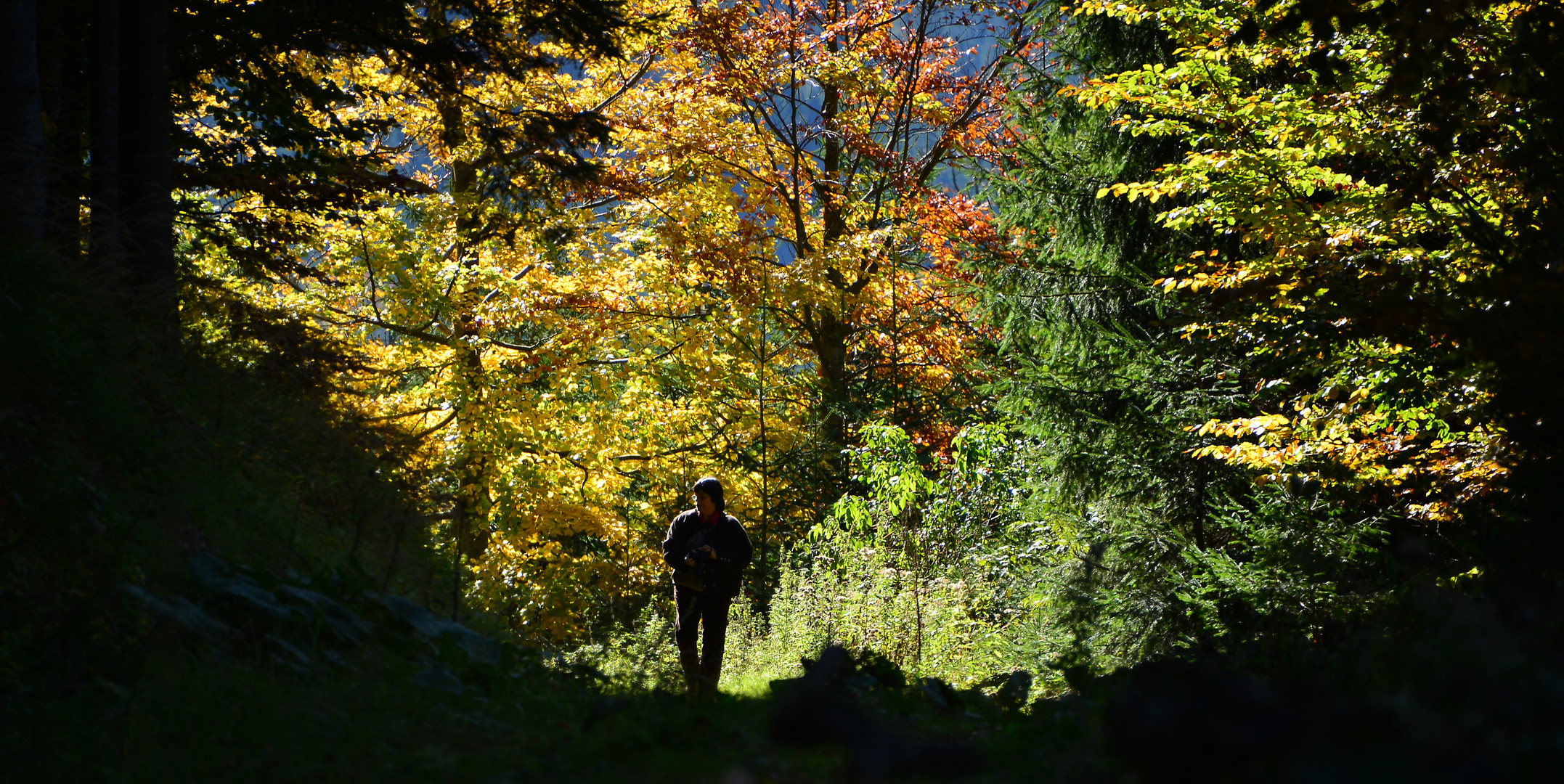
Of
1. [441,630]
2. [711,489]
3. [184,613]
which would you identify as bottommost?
[184,613]

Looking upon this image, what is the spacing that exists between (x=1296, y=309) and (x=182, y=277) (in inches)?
340

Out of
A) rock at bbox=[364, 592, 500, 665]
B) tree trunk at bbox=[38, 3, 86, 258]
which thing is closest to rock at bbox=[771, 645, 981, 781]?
rock at bbox=[364, 592, 500, 665]

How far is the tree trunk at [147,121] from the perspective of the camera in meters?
7.44

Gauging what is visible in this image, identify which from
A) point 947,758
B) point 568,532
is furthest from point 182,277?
point 947,758

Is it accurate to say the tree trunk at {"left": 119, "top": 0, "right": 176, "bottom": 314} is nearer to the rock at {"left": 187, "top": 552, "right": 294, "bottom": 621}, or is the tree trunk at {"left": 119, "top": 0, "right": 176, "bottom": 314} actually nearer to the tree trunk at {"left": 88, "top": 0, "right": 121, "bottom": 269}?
the tree trunk at {"left": 88, "top": 0, "right": 121, "bottom": 269}

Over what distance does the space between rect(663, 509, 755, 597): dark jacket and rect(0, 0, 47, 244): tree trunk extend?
4.32 meters

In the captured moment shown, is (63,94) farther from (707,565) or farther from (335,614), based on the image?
(335,614)

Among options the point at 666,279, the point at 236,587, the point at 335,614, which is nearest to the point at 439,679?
the point at 335,614

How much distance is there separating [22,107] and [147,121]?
156 cm

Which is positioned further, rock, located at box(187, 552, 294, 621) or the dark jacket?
the dark jacket

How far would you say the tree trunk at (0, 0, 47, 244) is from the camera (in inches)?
228

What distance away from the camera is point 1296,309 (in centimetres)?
720

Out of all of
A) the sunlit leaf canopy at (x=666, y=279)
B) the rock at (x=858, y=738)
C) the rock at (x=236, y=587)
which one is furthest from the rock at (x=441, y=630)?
the sunlit leaf canopy at (x=666, y=279)

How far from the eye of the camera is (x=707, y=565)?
7477 mm
